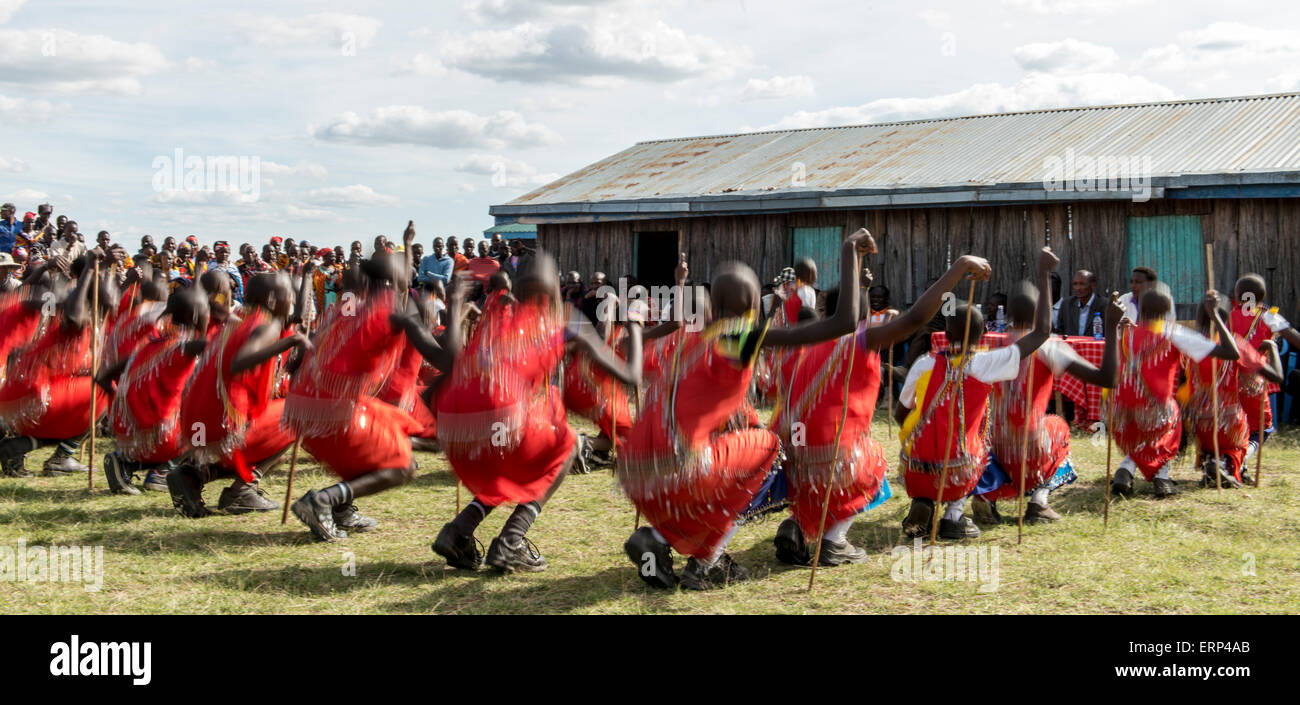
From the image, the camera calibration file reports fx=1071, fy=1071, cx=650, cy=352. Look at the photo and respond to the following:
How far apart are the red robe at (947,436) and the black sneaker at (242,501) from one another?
4.28 m

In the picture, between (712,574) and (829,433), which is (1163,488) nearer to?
(829,433)

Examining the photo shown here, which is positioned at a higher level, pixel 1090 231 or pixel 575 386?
pixel 1090 231

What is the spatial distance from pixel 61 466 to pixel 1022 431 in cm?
723

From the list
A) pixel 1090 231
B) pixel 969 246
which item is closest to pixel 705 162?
pixel 969 246

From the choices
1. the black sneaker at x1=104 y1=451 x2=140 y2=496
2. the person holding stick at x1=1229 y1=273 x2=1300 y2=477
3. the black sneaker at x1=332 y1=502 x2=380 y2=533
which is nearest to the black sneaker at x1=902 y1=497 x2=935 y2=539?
the black sneaker at x1=332 y1=502 x2=380 y2=533

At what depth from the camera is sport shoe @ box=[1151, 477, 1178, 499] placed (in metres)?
7.76

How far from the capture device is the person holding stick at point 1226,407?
8.14 metres

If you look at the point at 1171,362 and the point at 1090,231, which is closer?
the point at 1171,362

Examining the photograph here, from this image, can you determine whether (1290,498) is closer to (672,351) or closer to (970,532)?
(970,532)

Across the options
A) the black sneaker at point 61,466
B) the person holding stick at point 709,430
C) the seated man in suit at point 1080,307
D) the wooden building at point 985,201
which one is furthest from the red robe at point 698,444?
the wooden building at point 985,201

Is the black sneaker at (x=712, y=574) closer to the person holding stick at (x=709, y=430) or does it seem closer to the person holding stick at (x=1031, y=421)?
the person holding stick at (x=709, y=430)

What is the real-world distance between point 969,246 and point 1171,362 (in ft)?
24.2

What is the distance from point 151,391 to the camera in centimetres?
737

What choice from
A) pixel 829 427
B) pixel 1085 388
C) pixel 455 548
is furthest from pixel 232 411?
pixel 1085 388
